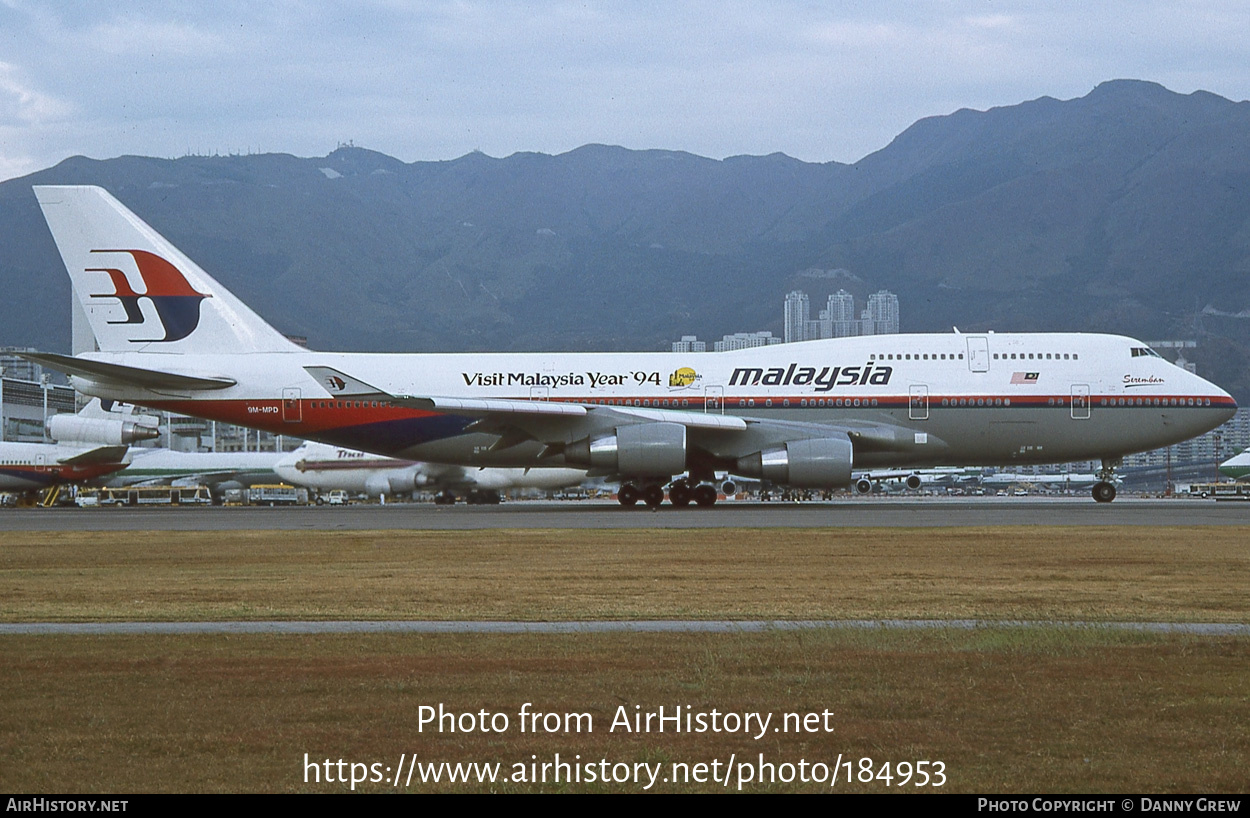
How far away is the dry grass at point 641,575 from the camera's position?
14438 mm

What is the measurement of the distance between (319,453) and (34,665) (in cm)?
5559

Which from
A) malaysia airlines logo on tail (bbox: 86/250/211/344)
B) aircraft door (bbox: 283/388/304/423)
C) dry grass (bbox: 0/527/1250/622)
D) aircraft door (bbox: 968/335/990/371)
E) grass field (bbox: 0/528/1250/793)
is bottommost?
dry grass (bbox: 0/527/1250/622)

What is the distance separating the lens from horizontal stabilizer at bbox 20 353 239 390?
3528 centimetres

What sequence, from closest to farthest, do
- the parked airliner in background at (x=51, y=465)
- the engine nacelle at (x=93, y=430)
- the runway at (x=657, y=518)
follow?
the runway at (x=657, y=518) → the engine nacelle at (x=93, y=430) → the parked airliner in background at (x=51, y=465)

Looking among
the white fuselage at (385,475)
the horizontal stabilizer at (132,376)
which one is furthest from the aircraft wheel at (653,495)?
the white fuselage at (385,475)

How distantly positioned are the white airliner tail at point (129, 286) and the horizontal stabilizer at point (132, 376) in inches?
66.9

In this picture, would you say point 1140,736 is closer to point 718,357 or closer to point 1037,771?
point 1037,771

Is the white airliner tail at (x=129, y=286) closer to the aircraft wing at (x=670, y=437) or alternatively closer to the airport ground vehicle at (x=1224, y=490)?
the aircraft wing at (x=670, y=437)

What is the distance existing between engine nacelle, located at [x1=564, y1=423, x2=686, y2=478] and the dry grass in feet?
24.7

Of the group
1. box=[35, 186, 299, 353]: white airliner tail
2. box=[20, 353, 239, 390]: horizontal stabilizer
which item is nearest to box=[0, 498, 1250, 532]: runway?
box=[20, 353, 239, 390]: horizontal stabilizer

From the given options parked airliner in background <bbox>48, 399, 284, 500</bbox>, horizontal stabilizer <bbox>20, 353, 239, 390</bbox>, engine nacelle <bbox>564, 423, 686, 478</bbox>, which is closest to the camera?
engine nacelle <bbox>564, 423, 686, 478</bbox>

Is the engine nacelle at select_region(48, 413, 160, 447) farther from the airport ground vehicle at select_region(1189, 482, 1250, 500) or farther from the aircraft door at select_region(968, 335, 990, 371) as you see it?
the airport ground vehicle at select_region(1189, 482, 1250, 500)

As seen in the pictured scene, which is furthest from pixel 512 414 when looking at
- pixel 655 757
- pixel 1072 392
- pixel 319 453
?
pixel 319 453

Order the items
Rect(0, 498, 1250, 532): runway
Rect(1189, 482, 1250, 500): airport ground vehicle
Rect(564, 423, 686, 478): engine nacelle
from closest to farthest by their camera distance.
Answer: Rect(0, 498, 1250, 532): runway < Rect(564, 423, 686, 478): engine nacelle < Rect(1189, 482, 1250, 500): airport ground vehicle
